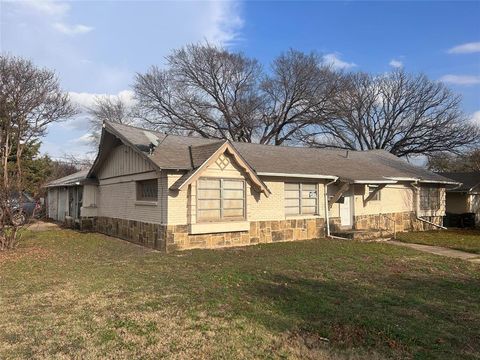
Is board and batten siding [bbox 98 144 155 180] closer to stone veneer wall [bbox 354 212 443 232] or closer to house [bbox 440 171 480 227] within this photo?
stone veneer wall [bbox 354 212 443 232]

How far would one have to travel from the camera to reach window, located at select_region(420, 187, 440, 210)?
74.4 ft

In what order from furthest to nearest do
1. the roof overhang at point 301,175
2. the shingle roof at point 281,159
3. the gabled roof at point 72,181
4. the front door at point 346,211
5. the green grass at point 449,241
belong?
the gabled roof at point 72,181 < the front door at point 346,211 < the roof overhang at point 301,175 < the green grass at point 449,241 < the shingle roof at point 281,159

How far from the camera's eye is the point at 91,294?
7418 mm

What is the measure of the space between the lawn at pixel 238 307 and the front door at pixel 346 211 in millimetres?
6739

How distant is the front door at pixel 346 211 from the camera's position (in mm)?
18500

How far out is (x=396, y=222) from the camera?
67.9 feet

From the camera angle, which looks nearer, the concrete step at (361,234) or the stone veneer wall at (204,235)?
the stone veneer wall at (204,235)

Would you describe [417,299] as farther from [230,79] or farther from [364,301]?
[230,79]

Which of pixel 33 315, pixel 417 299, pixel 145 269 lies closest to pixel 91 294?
pixel 33 315

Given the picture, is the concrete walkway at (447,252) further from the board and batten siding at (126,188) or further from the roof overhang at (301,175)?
the board and batten siding at (126,188)

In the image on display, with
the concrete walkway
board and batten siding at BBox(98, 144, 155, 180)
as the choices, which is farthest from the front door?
board and batten siding at BBox(98, 144, 155, 180)

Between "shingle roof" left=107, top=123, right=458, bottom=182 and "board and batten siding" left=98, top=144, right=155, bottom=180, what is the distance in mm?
627

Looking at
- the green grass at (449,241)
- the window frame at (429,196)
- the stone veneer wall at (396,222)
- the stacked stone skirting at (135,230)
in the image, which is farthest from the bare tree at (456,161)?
the stacked stone skirting at (135,230)

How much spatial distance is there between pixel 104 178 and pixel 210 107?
2209 centimetres
